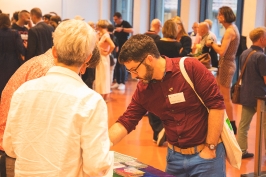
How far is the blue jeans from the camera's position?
2.41 m

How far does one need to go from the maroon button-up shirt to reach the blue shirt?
2.46 m

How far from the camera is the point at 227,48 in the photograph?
221 inches

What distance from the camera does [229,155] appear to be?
248cm

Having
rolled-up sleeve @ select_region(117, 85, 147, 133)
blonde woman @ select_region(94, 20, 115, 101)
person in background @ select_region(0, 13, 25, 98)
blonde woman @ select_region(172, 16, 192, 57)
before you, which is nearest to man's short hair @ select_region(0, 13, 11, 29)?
person in background @ select_region(0, 13, 25, 98)

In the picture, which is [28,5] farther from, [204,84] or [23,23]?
[204,84]

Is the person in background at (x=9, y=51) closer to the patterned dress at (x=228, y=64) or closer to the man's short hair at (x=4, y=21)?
the man's short hair at (x=4, y=21)

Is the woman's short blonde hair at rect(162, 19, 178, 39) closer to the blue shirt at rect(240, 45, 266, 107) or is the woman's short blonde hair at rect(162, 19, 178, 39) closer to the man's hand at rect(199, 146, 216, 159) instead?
the blue shirt at rect(240, 45, 266, 107)

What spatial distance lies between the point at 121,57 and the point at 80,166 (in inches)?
31.7

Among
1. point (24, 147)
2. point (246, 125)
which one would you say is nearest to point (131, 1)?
point (246, 125)

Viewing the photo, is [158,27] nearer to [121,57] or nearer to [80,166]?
[121,57]

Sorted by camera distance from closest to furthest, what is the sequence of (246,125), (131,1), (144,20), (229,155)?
(229,155) < (246,125) < (144,20) < (131,1)

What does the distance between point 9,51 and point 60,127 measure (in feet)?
17.4

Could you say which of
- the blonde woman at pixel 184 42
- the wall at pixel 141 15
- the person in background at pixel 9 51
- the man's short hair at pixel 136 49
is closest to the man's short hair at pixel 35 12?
the person in background at pixel 9 51

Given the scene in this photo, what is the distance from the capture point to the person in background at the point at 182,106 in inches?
91.7
